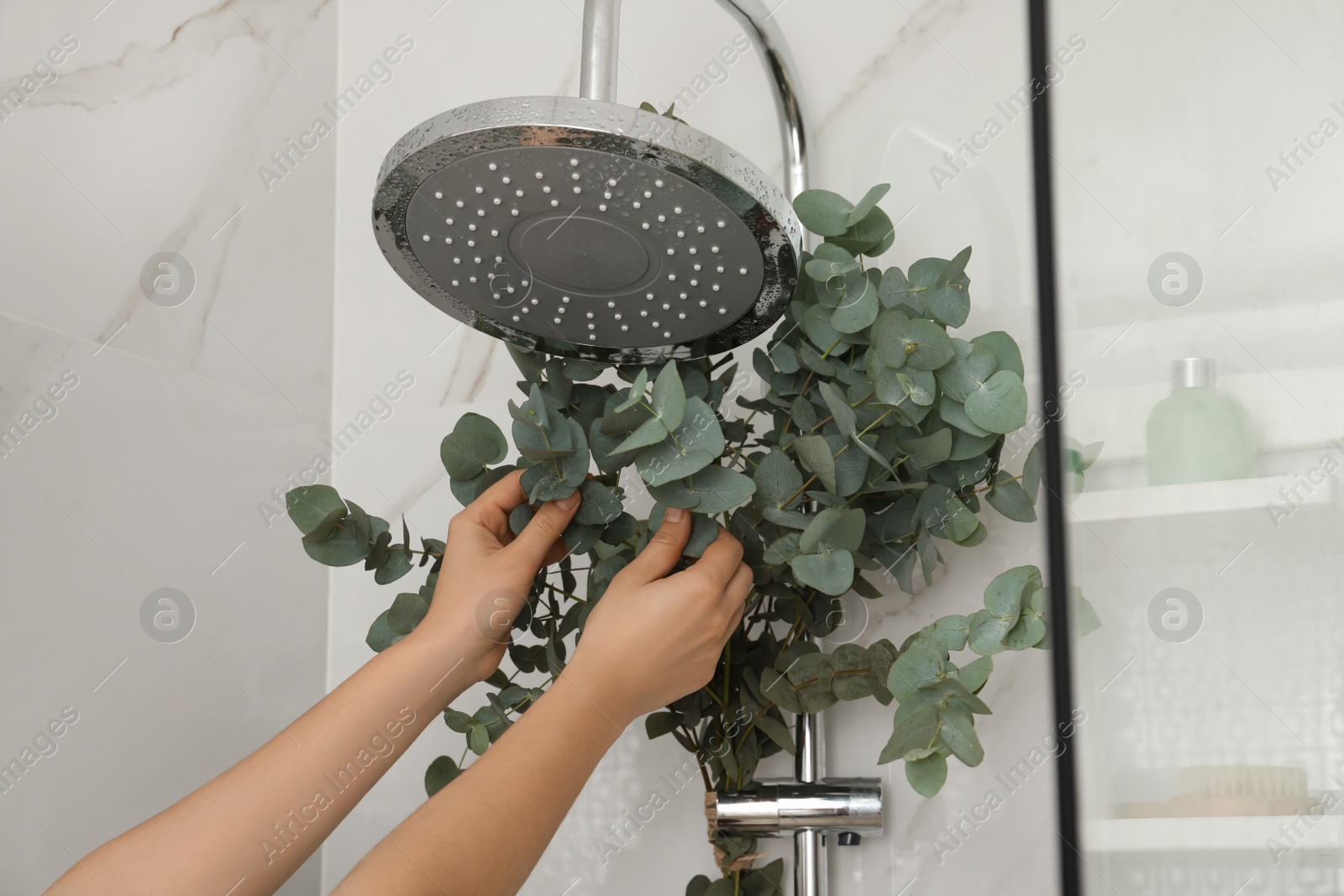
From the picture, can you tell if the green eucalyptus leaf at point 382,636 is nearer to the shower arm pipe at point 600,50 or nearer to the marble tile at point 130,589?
the marble tile at point 130,589

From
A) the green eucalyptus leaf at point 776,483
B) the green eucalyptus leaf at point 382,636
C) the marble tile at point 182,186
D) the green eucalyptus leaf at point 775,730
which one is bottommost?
the green eucalyptus leaf at point 775,730

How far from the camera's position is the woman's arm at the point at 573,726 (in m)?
0.42

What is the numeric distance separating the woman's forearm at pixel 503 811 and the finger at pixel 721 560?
10 centimetres

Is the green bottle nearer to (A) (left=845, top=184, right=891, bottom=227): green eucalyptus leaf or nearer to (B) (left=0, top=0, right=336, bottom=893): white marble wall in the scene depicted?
(A) (left=845, top=184, right=891, bottom=227): green eucalyptus leaf

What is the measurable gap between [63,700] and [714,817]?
0.49 metres

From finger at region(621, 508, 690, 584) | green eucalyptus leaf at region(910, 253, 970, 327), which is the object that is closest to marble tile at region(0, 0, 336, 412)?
finger at region(621, 508, 690, 584)

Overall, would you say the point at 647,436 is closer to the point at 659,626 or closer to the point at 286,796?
the point at 659,626

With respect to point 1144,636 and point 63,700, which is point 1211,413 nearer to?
point 1144,636

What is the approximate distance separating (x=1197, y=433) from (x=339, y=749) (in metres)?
0.52

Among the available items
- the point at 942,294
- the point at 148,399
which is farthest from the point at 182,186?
the point at 942,294

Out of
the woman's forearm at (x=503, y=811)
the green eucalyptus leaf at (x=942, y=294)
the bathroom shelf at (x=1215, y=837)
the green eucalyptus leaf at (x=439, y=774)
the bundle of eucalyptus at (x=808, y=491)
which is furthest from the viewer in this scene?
the green eucalyptus leaf at (x=439, y=774)

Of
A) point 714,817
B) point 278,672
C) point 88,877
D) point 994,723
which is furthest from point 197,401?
point 994,723

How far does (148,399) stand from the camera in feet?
2.72

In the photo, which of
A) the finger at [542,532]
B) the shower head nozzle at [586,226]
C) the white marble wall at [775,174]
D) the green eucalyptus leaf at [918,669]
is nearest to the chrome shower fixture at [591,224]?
the shower head nozzle at [586,226]
